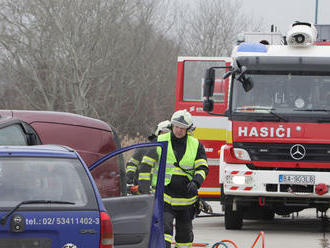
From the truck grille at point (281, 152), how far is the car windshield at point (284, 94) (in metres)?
0.52

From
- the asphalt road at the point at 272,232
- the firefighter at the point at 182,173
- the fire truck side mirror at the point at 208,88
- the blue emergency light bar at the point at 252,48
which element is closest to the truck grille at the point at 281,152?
the fire truck side mirror at the point at 208,88

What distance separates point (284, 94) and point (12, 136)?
615cm

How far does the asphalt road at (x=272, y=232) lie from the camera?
12.8m

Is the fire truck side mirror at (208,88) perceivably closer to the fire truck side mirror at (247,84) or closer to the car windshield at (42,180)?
the fire truck side mirror at (247,84)

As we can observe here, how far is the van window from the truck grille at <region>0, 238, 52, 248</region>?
8.90 feet

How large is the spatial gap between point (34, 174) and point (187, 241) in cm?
377

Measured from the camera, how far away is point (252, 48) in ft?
47.5

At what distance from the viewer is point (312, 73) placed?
1412 cm

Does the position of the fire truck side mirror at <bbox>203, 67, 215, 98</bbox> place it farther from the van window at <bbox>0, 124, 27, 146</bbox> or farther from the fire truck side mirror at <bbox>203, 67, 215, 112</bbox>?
the van window at <bbox>0, 124, 27, 146</bbox>

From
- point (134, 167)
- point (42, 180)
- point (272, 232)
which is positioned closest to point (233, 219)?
point (272, 232)

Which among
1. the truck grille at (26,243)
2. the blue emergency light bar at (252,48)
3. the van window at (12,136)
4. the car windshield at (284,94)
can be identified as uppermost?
the blue emergency light bar at (252,48)

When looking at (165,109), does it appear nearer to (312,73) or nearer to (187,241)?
(312,73)

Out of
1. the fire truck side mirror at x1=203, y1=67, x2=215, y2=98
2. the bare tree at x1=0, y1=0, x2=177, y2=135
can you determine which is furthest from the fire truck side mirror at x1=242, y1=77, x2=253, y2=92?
the bare tree at x1=0, y1=0, x2=177, y2=135

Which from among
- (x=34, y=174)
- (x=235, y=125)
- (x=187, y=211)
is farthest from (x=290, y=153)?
(x=34, y=174)
